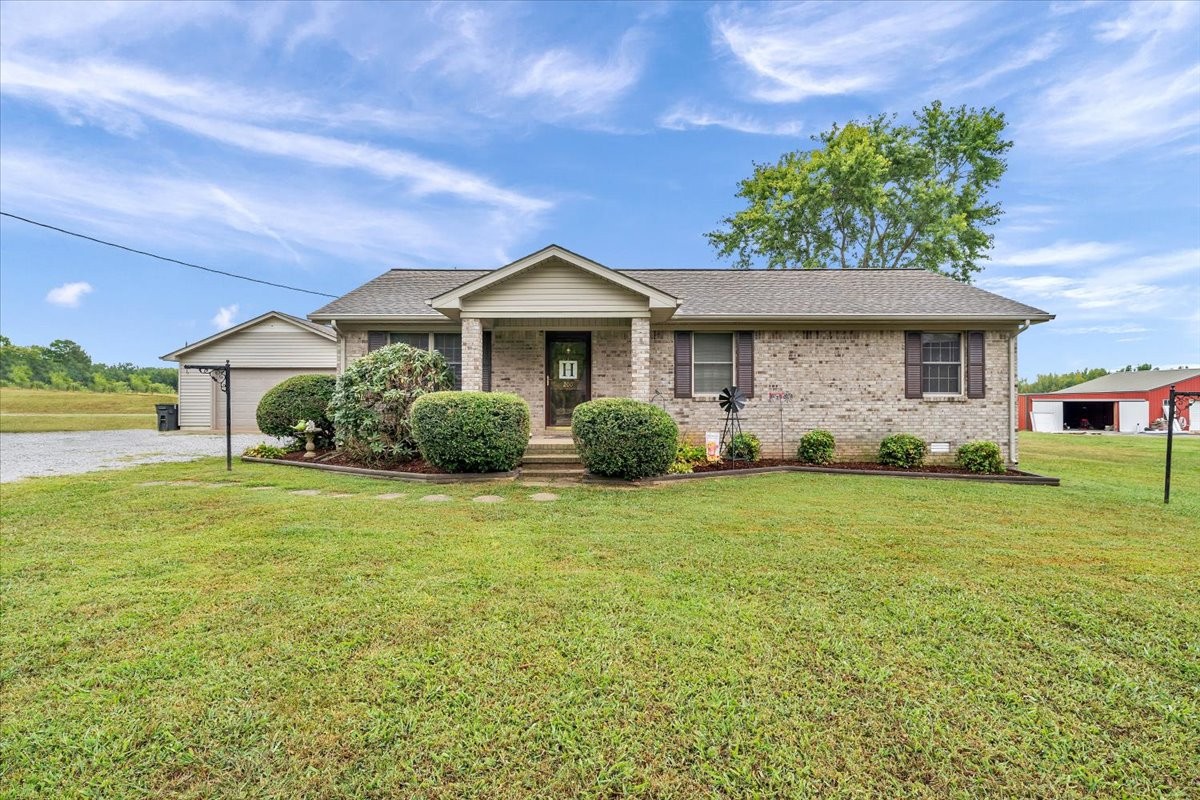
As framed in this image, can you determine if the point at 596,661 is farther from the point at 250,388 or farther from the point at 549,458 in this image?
the point at 250,388

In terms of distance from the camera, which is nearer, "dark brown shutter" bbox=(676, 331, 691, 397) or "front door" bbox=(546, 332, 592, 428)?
"dark brown shutter" bbox=(676, 331, 691, 397)

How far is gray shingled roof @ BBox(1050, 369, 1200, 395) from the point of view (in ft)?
85.6

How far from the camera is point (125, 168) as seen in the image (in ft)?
55.2

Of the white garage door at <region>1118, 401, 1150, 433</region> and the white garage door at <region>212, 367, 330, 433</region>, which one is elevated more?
the white garage door at <region>212, 367, 330, 433</region>

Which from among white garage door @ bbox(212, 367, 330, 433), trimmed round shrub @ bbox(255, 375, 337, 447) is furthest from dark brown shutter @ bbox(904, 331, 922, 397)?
white garage door @ bbox(212, 367, 330, 433)

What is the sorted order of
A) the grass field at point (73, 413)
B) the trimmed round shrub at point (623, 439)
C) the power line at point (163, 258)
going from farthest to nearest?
the grass field at point (73, 413) → the power line at point (163, 258) → the trimmed round shrub at point (623, 439)

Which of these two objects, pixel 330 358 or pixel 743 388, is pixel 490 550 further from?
Answer: pixel 330 358

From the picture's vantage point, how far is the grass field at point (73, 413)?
2002 cm

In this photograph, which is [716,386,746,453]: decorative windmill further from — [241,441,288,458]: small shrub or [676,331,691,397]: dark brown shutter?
[241,441,288,458]: small shrub

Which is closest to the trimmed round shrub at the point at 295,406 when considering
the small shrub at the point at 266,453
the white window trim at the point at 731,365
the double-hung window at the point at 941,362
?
the small shrub at the point at 266,453

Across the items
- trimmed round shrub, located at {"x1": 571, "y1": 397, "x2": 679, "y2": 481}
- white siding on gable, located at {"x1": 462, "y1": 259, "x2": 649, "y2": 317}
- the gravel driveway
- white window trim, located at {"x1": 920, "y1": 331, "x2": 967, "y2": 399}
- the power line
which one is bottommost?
the gravel driveway

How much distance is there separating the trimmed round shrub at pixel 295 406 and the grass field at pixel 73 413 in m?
15.1

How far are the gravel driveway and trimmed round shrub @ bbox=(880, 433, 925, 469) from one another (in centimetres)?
1390

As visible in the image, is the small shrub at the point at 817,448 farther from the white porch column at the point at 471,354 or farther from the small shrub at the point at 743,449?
the white porch column at the point at 471,354
